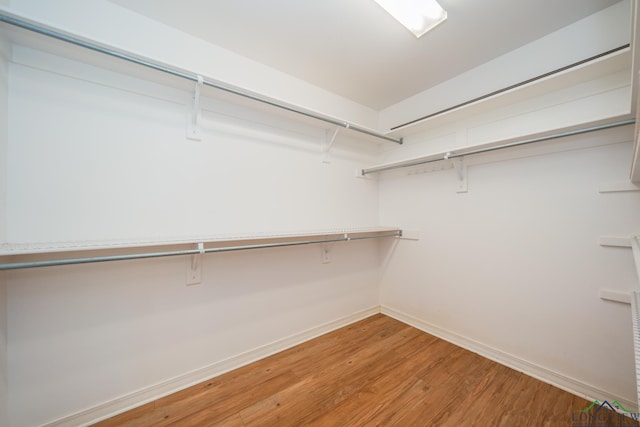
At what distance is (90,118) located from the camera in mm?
1297

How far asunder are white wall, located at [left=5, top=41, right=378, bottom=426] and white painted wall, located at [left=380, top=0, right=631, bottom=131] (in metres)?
1.27

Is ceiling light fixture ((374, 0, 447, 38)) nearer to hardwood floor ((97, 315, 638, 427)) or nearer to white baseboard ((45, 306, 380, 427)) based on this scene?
hardwood floor ((97, 315, 638, 427))

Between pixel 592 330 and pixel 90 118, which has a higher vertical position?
pixel 90 118

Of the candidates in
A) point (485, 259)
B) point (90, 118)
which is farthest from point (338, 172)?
point (90, 118)

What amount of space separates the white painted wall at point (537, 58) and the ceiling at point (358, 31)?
0.06 meters

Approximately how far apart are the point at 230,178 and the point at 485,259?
2.11 meters

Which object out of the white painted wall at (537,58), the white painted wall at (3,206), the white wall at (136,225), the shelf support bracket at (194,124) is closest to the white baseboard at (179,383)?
the white wall at (136,225)

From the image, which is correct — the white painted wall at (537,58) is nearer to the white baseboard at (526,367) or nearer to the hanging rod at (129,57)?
the hanging rod at (129,57)

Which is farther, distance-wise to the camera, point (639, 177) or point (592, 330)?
point (592, 330)

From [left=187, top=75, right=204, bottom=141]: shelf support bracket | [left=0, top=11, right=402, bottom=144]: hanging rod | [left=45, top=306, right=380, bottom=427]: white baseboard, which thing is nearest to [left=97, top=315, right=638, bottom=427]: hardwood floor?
[left=45, top=306, right=380, bottom=427]: white baseboard

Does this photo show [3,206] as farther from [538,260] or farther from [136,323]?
[538,260]

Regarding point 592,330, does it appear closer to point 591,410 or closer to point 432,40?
point 591,410

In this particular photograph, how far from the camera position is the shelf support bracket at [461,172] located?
1.99 metres

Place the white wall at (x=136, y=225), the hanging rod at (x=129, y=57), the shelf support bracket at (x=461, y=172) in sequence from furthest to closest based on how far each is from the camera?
the shelf support bracket at (x=461, y=172) < the white wall at (x=136, y=225) < the hanging rod at (x=129, y=57)
